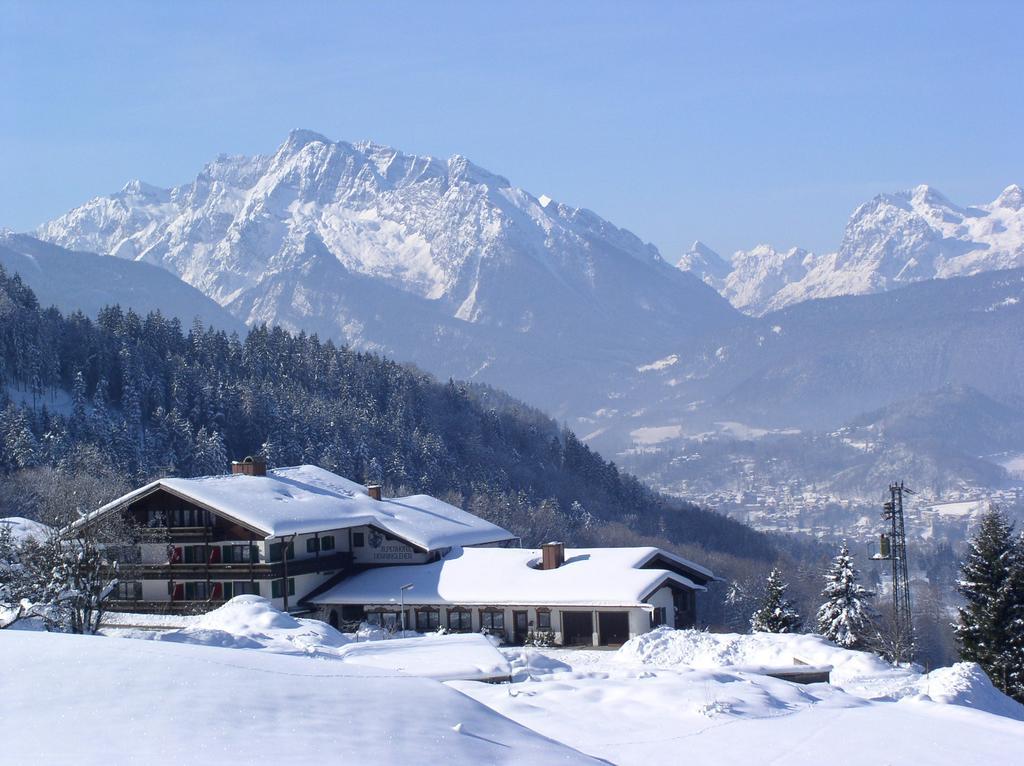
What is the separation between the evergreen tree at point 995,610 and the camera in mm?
40500

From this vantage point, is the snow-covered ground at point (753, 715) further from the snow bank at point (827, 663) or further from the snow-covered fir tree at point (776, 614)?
the snow-covered fir tree at point (776, 614)

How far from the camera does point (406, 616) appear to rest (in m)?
49.3

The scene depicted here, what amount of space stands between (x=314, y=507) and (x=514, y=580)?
946 centimetres

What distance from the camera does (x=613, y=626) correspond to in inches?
1815

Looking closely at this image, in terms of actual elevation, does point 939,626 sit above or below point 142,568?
below

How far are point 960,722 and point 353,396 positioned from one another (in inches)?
6079

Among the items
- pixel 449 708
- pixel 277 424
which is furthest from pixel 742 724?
pixel 277 424

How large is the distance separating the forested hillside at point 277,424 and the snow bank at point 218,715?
84.6 m

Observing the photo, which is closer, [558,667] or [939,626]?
[558,667]

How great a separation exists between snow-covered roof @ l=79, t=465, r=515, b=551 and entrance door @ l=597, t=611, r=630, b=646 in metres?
9.66

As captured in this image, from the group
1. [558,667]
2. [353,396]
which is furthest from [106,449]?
[558,667]

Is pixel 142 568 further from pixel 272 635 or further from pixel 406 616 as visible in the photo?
pixel 272 635

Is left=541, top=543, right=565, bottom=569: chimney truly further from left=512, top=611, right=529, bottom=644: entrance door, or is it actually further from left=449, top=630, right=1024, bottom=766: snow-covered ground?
left=449, top=630, right=1024, bottom=766: snow-covered ground

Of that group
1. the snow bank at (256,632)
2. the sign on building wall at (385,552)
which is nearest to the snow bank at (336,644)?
the snow bank at (256,632)
